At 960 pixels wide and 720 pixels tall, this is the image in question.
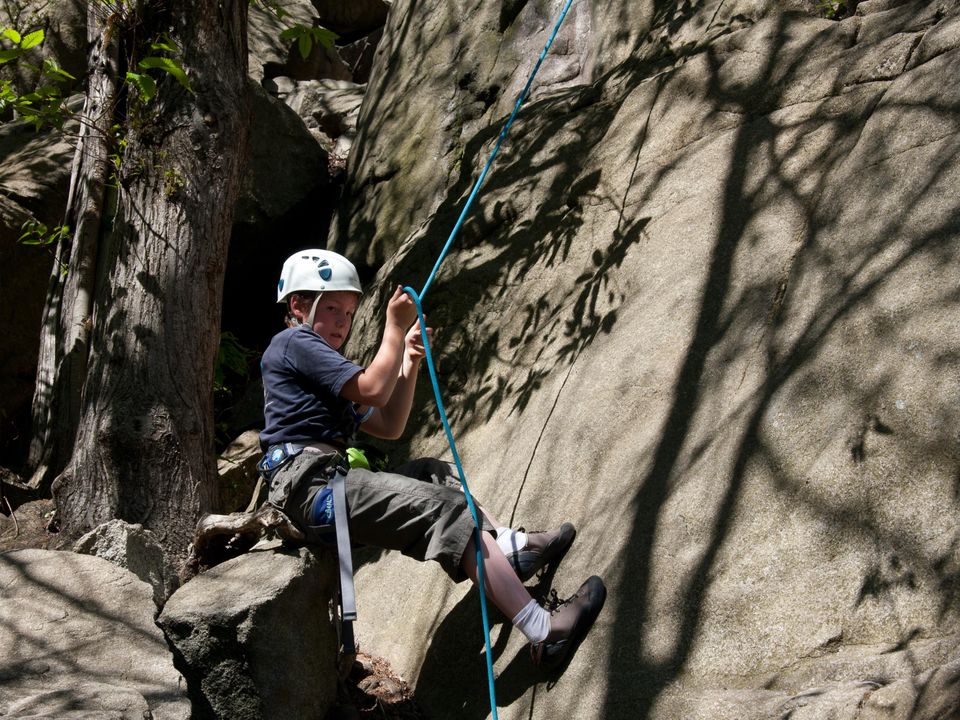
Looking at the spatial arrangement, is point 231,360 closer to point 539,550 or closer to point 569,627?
point 539,550

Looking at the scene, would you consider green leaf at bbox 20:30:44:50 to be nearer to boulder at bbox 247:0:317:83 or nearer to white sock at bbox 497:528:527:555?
white sock at bbox 497:528:527:555

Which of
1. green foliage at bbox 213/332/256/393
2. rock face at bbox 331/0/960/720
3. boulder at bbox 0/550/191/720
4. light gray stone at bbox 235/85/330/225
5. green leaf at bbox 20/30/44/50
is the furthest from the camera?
light gray stone at bbox 235/85/330/225

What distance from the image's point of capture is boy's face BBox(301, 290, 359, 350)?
14.3ft

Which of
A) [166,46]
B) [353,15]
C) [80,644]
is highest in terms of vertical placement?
[353,15]

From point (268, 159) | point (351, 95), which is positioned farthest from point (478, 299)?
point (351, 95)

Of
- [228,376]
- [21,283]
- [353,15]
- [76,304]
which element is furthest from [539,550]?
[353,15]

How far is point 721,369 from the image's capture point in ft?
12.6

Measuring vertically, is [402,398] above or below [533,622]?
above

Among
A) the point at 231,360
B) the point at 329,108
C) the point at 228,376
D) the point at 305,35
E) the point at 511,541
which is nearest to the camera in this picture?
the point at 511,541

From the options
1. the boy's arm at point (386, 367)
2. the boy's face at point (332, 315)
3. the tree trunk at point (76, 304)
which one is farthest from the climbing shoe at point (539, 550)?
the tree trunk at point (76, 304)

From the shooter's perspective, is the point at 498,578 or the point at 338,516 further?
the point at 338,516

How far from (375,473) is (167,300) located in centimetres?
203

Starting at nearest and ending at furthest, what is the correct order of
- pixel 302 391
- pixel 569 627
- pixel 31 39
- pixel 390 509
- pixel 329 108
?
pixel 569 627 → pixel 390 509 → pixel 302 391 → pixel 31 39 → pixel 329 108

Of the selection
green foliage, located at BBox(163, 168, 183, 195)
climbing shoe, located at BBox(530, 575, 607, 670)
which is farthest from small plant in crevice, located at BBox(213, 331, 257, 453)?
climbing shoe, located at BBox(530, 575, 607, 670)
